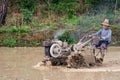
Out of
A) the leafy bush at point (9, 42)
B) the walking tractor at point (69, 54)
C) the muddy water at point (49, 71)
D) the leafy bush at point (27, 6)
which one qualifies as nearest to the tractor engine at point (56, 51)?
the walking tractor at point (69, 54)

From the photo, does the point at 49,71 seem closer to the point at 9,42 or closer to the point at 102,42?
the point at 102,42

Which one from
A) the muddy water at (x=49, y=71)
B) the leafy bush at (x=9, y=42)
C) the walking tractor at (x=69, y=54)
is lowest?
the leafy bush at (x=9, y=42)

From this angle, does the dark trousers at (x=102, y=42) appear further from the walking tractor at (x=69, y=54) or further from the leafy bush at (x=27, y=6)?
the leafy bush at (x=27, y=6)

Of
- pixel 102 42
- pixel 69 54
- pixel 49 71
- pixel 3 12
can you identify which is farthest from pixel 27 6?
pixel 49 71

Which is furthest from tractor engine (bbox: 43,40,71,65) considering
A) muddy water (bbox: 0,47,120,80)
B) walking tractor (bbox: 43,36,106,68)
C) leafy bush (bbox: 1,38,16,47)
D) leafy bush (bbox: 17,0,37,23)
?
leafy bush (bbox: 17,0,37,23)

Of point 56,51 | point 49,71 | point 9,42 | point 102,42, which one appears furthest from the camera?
point 9,42

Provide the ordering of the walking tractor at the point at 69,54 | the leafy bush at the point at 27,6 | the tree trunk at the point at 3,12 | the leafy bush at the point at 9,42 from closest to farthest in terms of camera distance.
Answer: the walking tractor at the point at 69,54 < the leafy bush at the point at 9,42 < the tree trunk at the point at 3,12 < the leafy bush at the point at 27,6

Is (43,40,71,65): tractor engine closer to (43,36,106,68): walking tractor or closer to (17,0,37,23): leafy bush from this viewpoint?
(43,36,106,68): walking tractor

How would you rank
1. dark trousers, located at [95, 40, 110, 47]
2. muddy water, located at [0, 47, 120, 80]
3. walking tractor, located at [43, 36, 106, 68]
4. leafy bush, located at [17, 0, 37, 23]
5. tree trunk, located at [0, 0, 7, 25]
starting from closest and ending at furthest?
muddy water, located at [0, 47, 120, 80] < walking tractor, located at [43, 36, 106, 68] < dark trousers, located at [95, 40, 110, 47] < tree trunk, located at [0, 0, 7, 25] < leafy bush, located at [17, 0, 37, 23]

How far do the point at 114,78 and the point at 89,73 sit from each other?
1.31 meters

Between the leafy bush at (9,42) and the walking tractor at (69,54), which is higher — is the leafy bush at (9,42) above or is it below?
below

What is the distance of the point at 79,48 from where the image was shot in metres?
14.2

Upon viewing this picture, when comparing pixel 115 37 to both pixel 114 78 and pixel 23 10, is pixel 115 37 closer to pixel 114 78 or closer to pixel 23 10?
pixel 23 10

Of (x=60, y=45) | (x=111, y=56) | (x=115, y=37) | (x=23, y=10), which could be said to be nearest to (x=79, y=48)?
(x=60, y=45)
